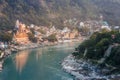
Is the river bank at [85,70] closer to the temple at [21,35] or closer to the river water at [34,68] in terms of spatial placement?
the river water at [34,68]

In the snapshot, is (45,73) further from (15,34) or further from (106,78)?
(15,34)

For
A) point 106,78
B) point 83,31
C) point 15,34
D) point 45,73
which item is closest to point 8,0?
point 83,31

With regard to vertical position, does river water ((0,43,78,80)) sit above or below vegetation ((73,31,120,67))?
below

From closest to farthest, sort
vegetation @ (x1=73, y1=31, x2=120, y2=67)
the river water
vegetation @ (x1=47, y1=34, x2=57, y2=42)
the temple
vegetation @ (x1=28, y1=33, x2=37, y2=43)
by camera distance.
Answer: vegetation @ (x1=73, y1=31, x2=120, y2=67) → the river water → the temple → vegetation @ (x1=28, y1=33, x2=37, y2=43) → vegetation @ (x1=47, y1=34, x2=57, y2=42)

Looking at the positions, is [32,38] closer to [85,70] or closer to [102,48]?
[102,48]

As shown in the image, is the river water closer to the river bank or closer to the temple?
the river bank

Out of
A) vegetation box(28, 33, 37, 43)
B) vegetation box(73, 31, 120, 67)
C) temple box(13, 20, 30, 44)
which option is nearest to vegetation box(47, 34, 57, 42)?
vegetation box(28, 33, 37, 43)

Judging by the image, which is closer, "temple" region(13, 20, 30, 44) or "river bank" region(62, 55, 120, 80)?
"river bank" region(62, 55, 120, 80)

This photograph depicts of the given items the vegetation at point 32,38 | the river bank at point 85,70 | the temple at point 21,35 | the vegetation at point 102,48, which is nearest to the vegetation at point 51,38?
the vegetation at point 32,38

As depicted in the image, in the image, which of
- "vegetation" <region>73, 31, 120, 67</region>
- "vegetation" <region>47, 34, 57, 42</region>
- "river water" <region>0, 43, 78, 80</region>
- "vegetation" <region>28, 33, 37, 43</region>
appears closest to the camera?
"vegetation" <region>73, 31, 120, 67</region>

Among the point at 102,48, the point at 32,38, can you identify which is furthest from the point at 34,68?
the point at 32,38
